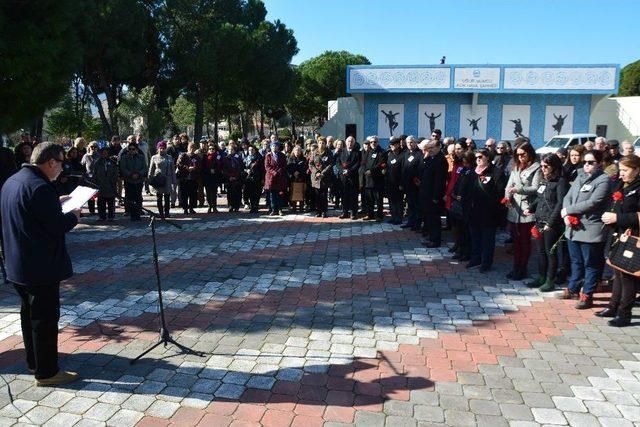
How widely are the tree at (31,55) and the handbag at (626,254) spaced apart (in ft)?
29.0

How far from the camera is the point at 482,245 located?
732 centimetres

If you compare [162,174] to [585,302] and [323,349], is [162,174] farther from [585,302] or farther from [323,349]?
[585,302]

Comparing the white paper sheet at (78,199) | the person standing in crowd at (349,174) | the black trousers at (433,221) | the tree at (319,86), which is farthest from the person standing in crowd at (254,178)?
the tree at (319,86)

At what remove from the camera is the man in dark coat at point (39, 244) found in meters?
3.69

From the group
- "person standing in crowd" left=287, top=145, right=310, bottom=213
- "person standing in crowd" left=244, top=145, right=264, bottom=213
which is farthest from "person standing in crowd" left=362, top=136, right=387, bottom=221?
"person standing in crowd" left=244, top=145, right=264, bottom=213

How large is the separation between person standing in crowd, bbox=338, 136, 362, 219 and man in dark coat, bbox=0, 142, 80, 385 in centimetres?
774

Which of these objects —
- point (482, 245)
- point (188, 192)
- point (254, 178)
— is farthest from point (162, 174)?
point (482, 245)

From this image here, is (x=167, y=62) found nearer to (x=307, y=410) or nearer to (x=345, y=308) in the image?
(x=345, y=308)

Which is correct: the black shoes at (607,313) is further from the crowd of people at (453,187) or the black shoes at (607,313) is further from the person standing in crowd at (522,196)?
the person standing in crowd at (522,196)

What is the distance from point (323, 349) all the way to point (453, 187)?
448 cm

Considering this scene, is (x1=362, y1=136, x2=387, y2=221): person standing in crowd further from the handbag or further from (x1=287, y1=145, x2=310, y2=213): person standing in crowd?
the handbag

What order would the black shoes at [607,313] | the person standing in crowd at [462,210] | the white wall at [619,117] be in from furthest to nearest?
1. the white wall at [619,117]
2. the person standing in crowd at [462,210]
3. the black shoes at [607,313]

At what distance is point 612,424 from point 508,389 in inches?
29.0

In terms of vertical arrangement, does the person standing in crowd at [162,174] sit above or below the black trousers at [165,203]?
above
